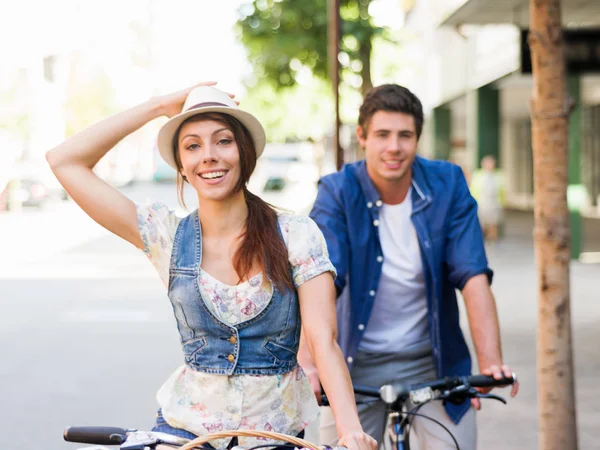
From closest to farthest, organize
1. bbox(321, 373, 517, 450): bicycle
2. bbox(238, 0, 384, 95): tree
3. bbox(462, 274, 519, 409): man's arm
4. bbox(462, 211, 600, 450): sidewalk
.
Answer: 1. bbox(321, 373, 517, 450): bicycle
2. bbox(462, 274, 519, 409): man's arm
3. bbox(462, 211, 600, 450): sidewalk
4. bbox(238, 0, 384, 95): tree

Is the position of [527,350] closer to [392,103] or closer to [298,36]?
[392,103]

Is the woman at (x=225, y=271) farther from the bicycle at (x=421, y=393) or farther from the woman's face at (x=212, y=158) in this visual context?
A: the bicycle at (x=421, y=393)

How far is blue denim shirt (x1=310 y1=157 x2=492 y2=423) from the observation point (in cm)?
357

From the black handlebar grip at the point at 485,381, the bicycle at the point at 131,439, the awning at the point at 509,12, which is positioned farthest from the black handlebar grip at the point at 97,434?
the awning at the point at 509,12

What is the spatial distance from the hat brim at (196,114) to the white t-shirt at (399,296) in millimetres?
896

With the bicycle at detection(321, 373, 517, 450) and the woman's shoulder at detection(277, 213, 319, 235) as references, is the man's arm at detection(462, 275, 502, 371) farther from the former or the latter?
the woman's shoulder at detection(277, 213, 319, 235)

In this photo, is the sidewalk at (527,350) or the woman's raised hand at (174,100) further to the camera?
the sidewalk at (527,350)

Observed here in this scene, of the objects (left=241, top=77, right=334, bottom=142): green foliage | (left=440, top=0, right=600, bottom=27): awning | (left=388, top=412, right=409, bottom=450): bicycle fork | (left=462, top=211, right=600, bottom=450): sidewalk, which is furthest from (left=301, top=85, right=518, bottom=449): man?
(left=241, top=77, right=334, bottom=142): green foliage

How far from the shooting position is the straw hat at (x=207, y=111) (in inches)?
106

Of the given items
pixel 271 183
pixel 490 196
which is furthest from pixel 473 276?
pixel 271 183

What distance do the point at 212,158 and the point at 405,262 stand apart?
3.65 ft

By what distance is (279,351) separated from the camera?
8.73 ft

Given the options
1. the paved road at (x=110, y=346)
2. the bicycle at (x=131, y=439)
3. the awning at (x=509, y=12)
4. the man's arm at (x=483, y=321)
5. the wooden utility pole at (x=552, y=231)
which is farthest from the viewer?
the awning at (x=509, y=12)

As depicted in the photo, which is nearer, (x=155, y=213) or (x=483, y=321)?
(x=155, y=213)
